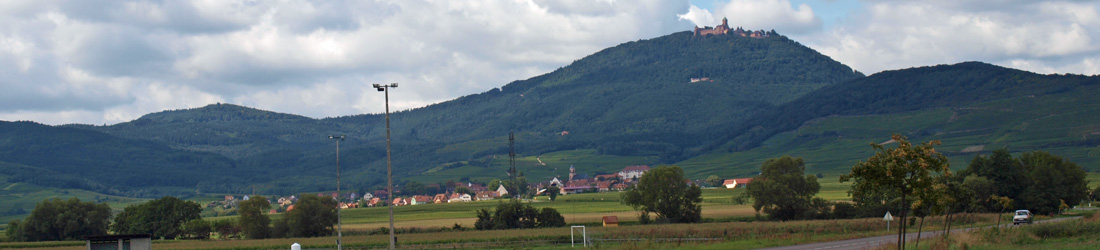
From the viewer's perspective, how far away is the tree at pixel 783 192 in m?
77.1

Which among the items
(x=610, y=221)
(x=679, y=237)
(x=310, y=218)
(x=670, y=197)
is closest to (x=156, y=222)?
(x=310, y=218)

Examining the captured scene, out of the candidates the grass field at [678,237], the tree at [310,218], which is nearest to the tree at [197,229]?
the tree at [310,218]

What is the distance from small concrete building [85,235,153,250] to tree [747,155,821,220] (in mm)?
55733

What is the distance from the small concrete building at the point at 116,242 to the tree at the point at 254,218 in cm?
5235

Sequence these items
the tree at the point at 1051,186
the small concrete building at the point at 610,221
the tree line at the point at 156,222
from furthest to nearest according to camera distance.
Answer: the tree line at the point at 156,222 → the small concrete building at the point at 610,221 → the tree at the point at 1051,186

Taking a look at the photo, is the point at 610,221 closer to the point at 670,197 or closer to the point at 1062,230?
the point at 670,197

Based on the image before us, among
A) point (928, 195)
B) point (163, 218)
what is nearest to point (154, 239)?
point (163, 218)

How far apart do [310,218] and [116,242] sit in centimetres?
5162

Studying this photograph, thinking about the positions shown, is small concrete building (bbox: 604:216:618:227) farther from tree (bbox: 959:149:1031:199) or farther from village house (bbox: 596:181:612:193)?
village house (bbox: 596:181:612:193)

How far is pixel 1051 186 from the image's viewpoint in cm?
7456

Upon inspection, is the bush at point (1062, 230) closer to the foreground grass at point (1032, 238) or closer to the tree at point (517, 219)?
the foreground grass at point (1032, 238)

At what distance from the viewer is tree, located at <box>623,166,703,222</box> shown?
80.0m

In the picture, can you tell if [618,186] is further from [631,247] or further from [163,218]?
[631,247]

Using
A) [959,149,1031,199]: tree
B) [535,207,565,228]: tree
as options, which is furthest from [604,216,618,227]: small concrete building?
[959,149,1031,199]: tree
